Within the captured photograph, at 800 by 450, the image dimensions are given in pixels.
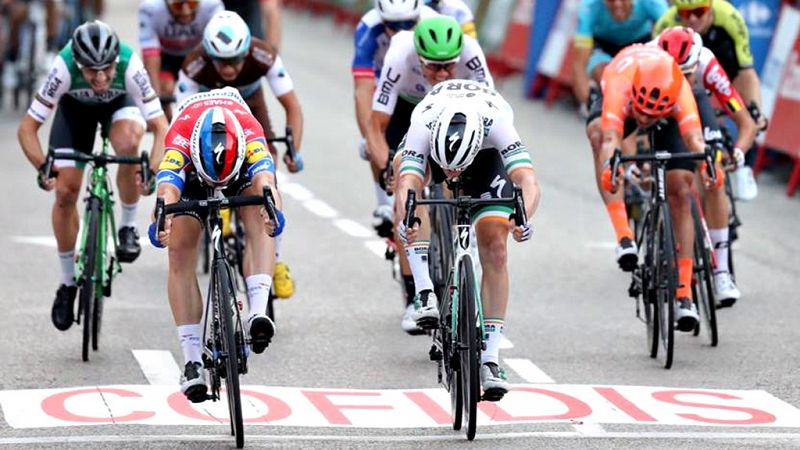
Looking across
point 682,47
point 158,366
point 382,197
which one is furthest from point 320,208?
point 158,366

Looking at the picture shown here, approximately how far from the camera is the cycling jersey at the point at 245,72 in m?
12.5

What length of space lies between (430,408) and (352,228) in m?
6.25

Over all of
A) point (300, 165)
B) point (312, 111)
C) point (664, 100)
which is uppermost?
point (664, 100)

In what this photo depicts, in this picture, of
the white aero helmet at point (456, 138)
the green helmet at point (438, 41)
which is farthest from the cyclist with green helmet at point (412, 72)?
the white aero helmet at point (456, 138)

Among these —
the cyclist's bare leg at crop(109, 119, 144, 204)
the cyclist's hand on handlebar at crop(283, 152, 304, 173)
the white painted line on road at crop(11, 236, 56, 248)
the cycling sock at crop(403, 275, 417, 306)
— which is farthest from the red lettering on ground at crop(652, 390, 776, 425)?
the white painted line on road at crop(11, 236, 56, 248)

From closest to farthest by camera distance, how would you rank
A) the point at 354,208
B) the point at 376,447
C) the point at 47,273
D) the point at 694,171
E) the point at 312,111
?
the point at 376,447 → the point at 694,171 → the point at 47,273 → the point at 354,208 → the point at 312,111

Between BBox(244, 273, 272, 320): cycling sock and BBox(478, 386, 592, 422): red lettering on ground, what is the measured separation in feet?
4.15

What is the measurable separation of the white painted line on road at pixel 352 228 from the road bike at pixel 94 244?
443 cm

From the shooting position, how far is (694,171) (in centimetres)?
1181

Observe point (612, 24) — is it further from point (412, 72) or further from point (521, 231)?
point (521, 231)

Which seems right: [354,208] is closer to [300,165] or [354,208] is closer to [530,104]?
[300,165]

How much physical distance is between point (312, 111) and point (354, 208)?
22.2 feet

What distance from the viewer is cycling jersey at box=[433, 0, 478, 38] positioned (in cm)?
1334

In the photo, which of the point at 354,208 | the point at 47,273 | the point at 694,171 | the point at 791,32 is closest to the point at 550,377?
the point at 694,171
